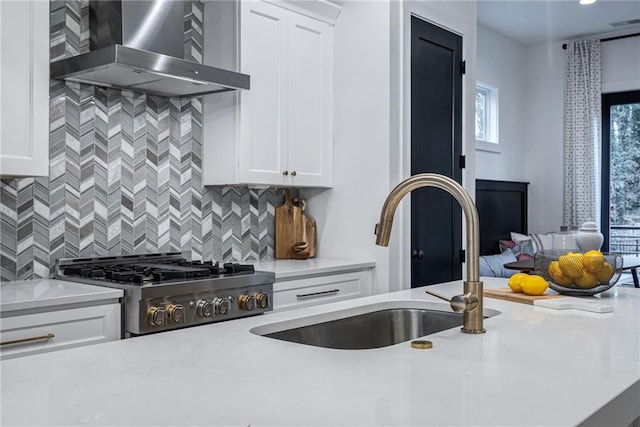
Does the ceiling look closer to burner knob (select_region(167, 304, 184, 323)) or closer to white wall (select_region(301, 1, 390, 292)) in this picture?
white wall (select_region(301, 1, 390, 292))

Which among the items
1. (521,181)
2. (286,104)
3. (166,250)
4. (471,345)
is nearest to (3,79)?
(166,250)

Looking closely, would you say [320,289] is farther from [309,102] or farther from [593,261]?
[593,261]

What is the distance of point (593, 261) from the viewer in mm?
2021

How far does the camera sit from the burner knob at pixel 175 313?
8.34 ft

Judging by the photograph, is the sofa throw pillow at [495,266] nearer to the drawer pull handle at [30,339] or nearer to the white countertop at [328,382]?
the drawer pull handle at [30,339]

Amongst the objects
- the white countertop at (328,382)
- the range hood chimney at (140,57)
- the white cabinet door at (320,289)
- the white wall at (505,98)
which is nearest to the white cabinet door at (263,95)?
the range hood chimney at (140,57)

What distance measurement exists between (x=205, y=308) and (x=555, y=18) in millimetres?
5024

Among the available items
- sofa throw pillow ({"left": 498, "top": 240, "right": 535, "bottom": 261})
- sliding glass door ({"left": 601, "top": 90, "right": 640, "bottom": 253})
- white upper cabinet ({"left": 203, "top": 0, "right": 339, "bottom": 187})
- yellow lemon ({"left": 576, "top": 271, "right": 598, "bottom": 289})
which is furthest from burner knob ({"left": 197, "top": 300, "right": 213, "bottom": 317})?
sliding glass door ({"left": 601, "top": 90, "right": 640, "bottom": 253})

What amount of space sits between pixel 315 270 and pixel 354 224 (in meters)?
0.62

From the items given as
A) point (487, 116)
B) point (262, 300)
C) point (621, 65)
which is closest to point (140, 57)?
point (262, 300)

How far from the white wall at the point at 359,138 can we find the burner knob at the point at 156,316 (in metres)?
1.54

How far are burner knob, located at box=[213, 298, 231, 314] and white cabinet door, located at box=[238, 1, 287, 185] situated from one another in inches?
32.4

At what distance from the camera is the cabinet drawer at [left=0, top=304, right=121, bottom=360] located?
2.14 meters

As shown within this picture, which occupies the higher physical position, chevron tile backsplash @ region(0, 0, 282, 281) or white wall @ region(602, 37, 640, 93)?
white wall @ region(602, 37, 640, 93)
